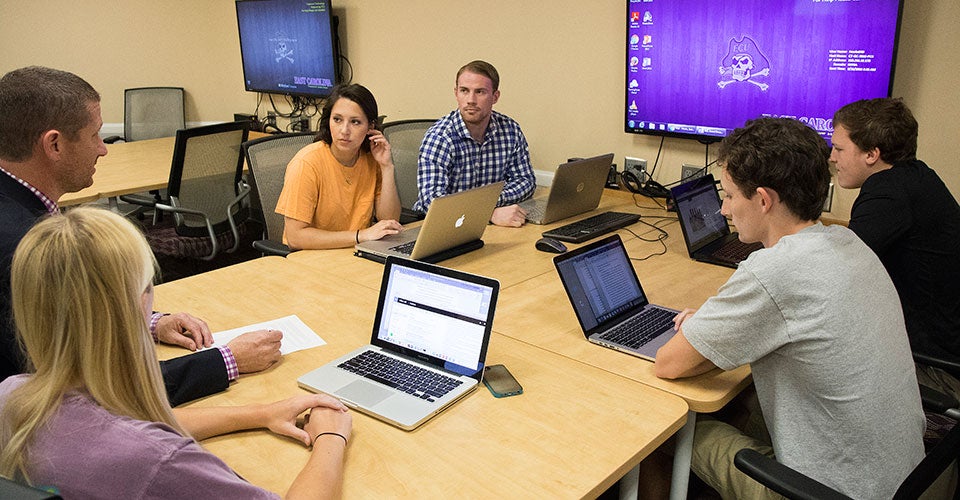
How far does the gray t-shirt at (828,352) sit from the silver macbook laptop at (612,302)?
304mm

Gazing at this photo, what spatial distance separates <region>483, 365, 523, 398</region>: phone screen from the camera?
1.61 m

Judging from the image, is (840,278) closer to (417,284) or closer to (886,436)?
(886,436)

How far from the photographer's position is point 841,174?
233cm

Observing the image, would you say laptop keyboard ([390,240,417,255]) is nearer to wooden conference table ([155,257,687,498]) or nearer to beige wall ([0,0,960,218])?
wooden conference table ([155,257,687,498])

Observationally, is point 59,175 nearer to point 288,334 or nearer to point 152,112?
point 288,334

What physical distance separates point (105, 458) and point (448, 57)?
3.63 m

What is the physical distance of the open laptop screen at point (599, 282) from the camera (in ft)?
6.14

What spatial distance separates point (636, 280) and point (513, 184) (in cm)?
138

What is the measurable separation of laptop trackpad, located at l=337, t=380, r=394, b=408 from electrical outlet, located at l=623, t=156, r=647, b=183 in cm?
231

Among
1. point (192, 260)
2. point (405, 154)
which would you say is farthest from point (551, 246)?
point (192, 260)

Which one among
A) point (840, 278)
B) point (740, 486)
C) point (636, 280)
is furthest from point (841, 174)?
point (740, 486)

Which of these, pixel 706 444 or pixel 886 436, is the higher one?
pixel 886 436

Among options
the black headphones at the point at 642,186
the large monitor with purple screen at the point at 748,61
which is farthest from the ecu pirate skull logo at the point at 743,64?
the black headphones at the point at 642,186

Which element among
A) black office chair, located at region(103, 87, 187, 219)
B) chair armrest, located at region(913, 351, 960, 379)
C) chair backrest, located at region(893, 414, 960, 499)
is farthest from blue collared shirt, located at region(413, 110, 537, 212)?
black office chair, located at region(103, 87, 187, 219)
